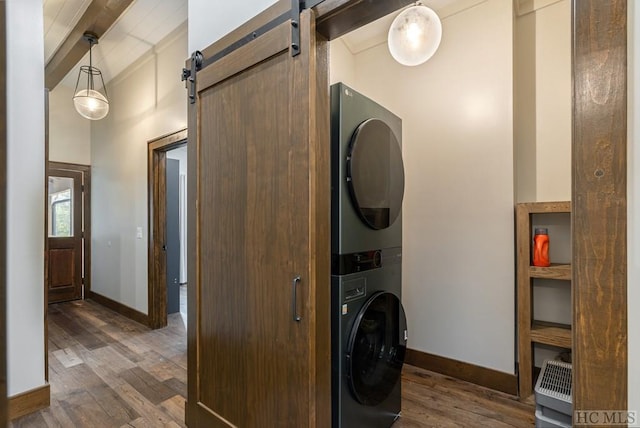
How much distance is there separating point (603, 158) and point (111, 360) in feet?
11.8

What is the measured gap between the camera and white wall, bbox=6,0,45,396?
Answer: 2.14m

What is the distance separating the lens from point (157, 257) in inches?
A: 148

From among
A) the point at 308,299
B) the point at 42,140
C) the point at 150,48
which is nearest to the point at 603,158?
the point at 308,299

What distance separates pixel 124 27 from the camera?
331cm

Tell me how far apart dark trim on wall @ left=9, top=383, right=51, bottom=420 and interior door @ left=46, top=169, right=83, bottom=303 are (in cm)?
330

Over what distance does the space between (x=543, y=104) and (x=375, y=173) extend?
1543mm

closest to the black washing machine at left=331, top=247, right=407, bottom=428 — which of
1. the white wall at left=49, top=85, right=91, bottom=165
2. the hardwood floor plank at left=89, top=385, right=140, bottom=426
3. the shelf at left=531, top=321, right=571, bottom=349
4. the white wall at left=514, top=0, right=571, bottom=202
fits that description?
the shelf at left=531, top=321, right=571, bottom=349

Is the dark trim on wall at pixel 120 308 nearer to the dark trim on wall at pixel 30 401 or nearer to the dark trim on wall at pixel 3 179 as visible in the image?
the dark trim on wall at pixel 30 401

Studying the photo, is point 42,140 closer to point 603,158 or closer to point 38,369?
point 38,369

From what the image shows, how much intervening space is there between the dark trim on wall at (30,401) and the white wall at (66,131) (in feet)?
12.5

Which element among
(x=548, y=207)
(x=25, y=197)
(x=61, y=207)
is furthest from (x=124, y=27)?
(x=548, y=207)

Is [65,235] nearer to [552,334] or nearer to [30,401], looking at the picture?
[30,401]

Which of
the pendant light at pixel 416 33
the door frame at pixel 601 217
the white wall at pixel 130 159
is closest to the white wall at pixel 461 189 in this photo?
the pendant light at pixel 416 33

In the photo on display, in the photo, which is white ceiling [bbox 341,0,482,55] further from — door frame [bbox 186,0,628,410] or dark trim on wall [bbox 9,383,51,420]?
dark trim on wall [bbox 9,383,51,420]
